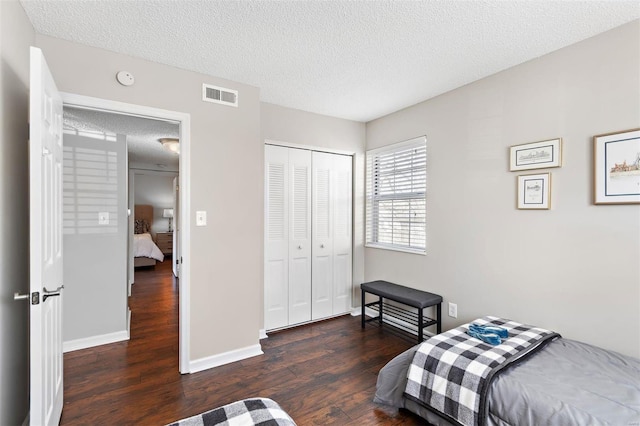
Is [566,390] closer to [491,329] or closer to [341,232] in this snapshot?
[491,329]

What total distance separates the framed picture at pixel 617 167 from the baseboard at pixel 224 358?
2904mm

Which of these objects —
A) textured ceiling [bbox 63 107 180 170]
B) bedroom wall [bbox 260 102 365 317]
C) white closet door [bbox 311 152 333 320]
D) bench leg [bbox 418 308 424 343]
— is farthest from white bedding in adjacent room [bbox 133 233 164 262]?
bench leg [bbox 418 308 424 343]

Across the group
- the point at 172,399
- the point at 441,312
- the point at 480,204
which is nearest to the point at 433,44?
the point at 480,204

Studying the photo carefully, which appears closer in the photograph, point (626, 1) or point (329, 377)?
point (626, 1)

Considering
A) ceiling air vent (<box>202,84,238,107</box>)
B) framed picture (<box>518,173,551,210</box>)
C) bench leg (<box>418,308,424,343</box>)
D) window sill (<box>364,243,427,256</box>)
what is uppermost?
ceiling air vent (<box>202,84,238,107</box>)

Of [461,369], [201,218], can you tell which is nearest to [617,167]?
[461,369]

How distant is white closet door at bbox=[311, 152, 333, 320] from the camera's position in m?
3.71

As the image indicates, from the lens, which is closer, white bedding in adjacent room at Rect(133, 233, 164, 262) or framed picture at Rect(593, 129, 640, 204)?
framed picture at Rect(593, 129, 640, 204)

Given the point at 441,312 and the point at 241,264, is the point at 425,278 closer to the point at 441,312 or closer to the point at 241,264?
the point at 441,312

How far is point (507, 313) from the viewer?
2.53 metres

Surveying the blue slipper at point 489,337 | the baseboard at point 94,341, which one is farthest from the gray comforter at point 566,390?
the baseboard at point 94,341

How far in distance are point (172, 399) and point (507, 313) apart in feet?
8.66

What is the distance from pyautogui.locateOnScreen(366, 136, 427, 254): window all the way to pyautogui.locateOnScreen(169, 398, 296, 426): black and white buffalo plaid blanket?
2.40 meters

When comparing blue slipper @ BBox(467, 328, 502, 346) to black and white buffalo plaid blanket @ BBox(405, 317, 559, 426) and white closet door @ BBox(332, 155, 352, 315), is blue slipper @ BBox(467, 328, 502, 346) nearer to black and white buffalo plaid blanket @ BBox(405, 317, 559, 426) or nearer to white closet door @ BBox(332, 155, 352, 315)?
black and white buffalo plaid blanket @ BBox(405, 317, 559, 426)
